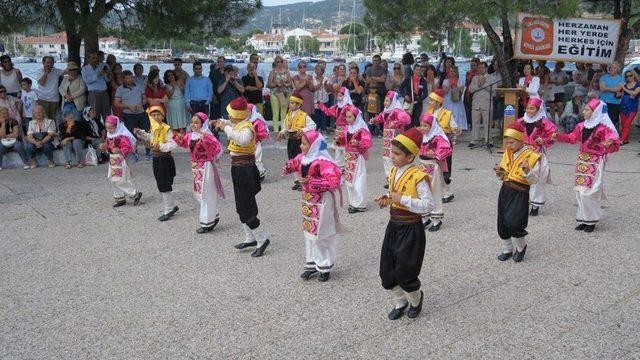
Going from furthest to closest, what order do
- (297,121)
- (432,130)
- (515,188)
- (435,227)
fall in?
1. (297,121)
2. (432,130)
3. (435,227)
4. (515,188)

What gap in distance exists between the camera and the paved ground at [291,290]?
4684mm

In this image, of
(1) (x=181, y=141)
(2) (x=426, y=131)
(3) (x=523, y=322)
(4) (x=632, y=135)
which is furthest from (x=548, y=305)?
(4) (x=632, y=135)

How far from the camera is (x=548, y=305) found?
5285 millimetres

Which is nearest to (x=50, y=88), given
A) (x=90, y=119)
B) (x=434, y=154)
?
(x=90, y=119)

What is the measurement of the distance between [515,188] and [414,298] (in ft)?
6.35

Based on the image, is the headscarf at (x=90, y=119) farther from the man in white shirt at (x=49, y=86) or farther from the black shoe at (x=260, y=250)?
the black shoe at (x=260, y=250)

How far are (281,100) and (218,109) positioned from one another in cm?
144

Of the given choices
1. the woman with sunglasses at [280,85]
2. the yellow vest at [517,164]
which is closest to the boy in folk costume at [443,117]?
the yellow vest at [517,164]

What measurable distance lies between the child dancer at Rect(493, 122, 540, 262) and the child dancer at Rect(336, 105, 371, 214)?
2449 millimetres

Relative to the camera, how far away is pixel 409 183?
4.96m

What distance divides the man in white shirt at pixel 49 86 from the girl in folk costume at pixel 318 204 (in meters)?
8.02

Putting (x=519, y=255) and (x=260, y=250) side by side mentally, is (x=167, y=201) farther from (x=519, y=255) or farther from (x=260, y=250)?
(x=519, y=255)

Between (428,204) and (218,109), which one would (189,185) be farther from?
(428,204)

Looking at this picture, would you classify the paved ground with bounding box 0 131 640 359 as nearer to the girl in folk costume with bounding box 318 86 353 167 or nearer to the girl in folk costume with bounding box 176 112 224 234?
the girl in folk costume with bounding box 176 112 224 234
